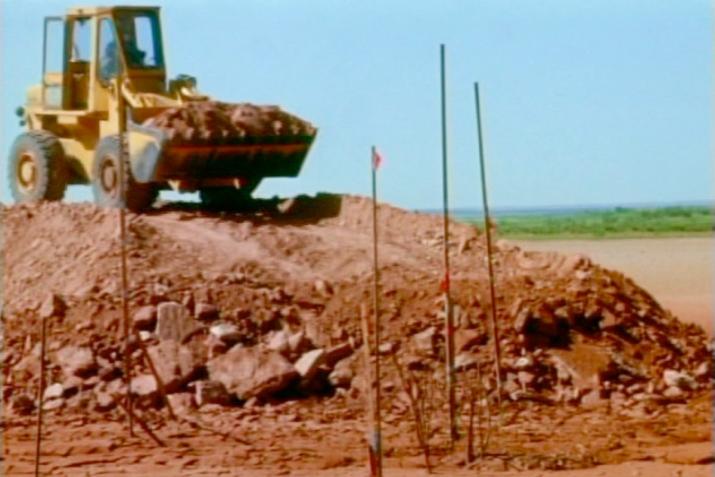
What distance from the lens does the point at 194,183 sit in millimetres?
18750

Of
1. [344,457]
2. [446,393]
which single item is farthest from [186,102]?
[344,457]

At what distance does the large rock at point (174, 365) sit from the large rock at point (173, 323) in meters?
0.27

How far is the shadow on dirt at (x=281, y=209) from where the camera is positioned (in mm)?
19078

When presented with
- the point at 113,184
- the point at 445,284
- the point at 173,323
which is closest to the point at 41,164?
the point at 113,184

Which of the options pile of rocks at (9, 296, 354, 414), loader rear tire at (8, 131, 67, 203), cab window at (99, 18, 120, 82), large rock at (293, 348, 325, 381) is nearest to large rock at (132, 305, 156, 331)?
pile of rocks at (9, 296, 354, 414)

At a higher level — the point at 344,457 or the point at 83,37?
the point at 83,37

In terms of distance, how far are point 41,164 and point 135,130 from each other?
237 cm

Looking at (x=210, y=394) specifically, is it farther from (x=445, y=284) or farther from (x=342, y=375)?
Answer: (x=445, y=284)

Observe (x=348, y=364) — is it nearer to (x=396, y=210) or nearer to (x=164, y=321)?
(x=164, y=321)

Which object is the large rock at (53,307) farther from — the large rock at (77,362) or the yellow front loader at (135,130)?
the yellow front loader at (135,130)

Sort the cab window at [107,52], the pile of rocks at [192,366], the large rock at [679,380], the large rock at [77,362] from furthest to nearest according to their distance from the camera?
the cab window at [107,52]
the large rock at [679,380]
the large rock at [77,362]
the pile of rocks at [192,366]

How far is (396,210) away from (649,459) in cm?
743

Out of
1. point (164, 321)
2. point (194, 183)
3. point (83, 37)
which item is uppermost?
point (83, 37)

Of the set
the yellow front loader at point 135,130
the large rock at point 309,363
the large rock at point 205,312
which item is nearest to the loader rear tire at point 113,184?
the yellow front loader at point 135,130
